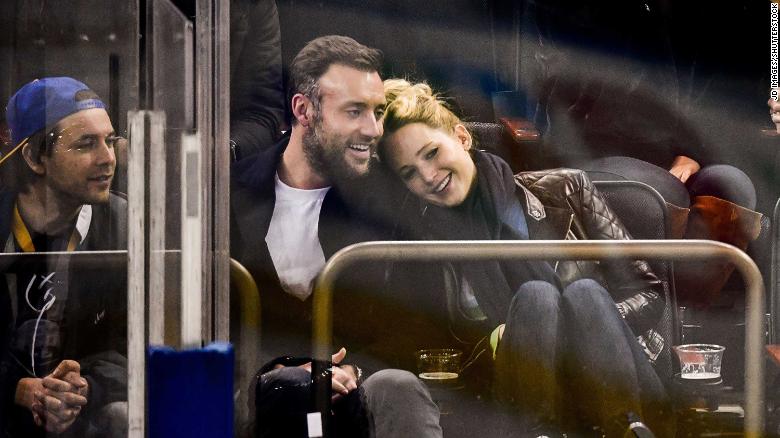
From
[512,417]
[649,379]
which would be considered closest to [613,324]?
[649,379]

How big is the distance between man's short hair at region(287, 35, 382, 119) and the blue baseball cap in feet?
1.70

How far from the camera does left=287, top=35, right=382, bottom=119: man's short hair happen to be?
221cm

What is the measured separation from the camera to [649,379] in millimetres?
2311

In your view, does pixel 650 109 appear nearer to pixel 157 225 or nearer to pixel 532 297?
pixel 532 297

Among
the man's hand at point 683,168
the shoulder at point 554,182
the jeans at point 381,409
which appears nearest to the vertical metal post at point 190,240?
the jeans at point 381,409

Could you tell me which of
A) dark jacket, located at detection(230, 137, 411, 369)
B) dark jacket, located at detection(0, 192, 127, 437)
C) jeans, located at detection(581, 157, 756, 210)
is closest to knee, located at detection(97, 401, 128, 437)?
dark jacket, located at detection(0, 192, 127, 437)

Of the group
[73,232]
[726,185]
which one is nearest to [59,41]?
[73,232]

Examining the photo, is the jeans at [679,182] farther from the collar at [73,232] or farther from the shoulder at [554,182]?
the collar at [73,232]

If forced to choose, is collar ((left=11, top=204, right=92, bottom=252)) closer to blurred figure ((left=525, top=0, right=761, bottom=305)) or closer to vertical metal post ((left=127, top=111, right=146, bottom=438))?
blurred figure ((left=525, top=0, right=761, bottom=305))

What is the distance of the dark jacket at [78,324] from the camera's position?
1922 mm

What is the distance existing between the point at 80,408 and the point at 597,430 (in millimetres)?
1222

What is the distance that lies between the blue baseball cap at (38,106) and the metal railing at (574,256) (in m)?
0.72

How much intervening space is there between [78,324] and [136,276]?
60.2 inches

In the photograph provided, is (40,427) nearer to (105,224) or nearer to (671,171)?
(105,224)
